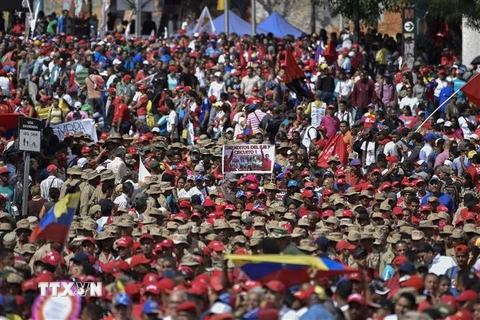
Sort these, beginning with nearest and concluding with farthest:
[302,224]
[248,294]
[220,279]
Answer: [248,294]
[220,279]
[302,224]

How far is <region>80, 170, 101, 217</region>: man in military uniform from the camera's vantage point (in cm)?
2411

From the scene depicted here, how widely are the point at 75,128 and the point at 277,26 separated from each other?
914 inches

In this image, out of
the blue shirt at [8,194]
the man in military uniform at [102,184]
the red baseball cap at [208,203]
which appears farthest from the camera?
the blue shirt at [8,194]

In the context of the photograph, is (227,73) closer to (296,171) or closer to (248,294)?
(296,171)

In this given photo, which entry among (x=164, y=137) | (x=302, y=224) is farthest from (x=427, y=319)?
(x=164, y=137)

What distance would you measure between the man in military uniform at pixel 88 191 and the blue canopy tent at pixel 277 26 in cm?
2754

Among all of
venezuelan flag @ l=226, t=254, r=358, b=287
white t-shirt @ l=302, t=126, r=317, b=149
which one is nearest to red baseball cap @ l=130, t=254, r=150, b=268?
venezuelan flag @ l=226, t=254, r=358, b=287

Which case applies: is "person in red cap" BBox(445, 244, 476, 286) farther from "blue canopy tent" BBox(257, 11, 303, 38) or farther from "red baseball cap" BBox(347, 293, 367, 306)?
"blue canopy tent" BBox(257, 11, 303, 38)

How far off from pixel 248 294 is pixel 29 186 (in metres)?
11.3

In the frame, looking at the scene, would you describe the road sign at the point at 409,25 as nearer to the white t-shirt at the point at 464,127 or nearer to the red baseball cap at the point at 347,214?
the white t-shirt at the point at 464,127

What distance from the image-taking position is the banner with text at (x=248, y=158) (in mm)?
26656

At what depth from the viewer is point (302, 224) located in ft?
68.5

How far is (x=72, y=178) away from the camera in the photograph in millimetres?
25188

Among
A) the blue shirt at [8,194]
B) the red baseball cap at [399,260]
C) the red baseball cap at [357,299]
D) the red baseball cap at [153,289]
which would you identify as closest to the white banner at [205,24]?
the blue shirt at [8,194]
